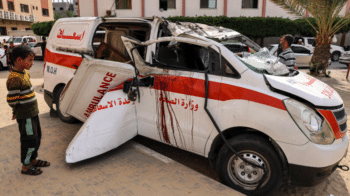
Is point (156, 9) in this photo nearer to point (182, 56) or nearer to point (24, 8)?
point (182, 56)

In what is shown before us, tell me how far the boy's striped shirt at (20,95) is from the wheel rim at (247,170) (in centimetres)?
242

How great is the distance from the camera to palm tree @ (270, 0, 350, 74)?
9617 millimetres

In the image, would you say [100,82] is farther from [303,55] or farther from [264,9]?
[264,9]

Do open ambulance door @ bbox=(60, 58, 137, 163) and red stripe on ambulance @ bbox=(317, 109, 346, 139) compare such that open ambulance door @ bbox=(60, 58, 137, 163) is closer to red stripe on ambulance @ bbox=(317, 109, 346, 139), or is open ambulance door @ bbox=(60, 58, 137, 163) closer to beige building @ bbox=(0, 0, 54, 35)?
red stripe on ambulance @ bbox=(317, 109, 346, 139)

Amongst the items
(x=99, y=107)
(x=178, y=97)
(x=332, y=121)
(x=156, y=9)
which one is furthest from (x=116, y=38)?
(x=156, y=9)

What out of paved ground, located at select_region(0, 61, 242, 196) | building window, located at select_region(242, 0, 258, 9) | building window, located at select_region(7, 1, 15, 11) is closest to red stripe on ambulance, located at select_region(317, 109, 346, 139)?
paved ground, located at select_region(0, 61, 242, 196)

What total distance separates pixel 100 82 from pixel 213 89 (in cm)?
182

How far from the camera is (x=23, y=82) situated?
2.88 m

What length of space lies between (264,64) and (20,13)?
5208 cm

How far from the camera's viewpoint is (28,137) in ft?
9.93

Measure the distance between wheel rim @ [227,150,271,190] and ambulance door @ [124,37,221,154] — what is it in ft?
1.41

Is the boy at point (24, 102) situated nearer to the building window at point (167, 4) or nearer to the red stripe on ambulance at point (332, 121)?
the red stripe on ambulance at point (332, 121)

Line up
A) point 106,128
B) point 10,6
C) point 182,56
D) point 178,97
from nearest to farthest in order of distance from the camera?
point 178,97 < point 106,128 < point 182,56 < point 10,6

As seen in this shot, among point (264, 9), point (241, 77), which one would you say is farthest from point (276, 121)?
point (264, 9)
